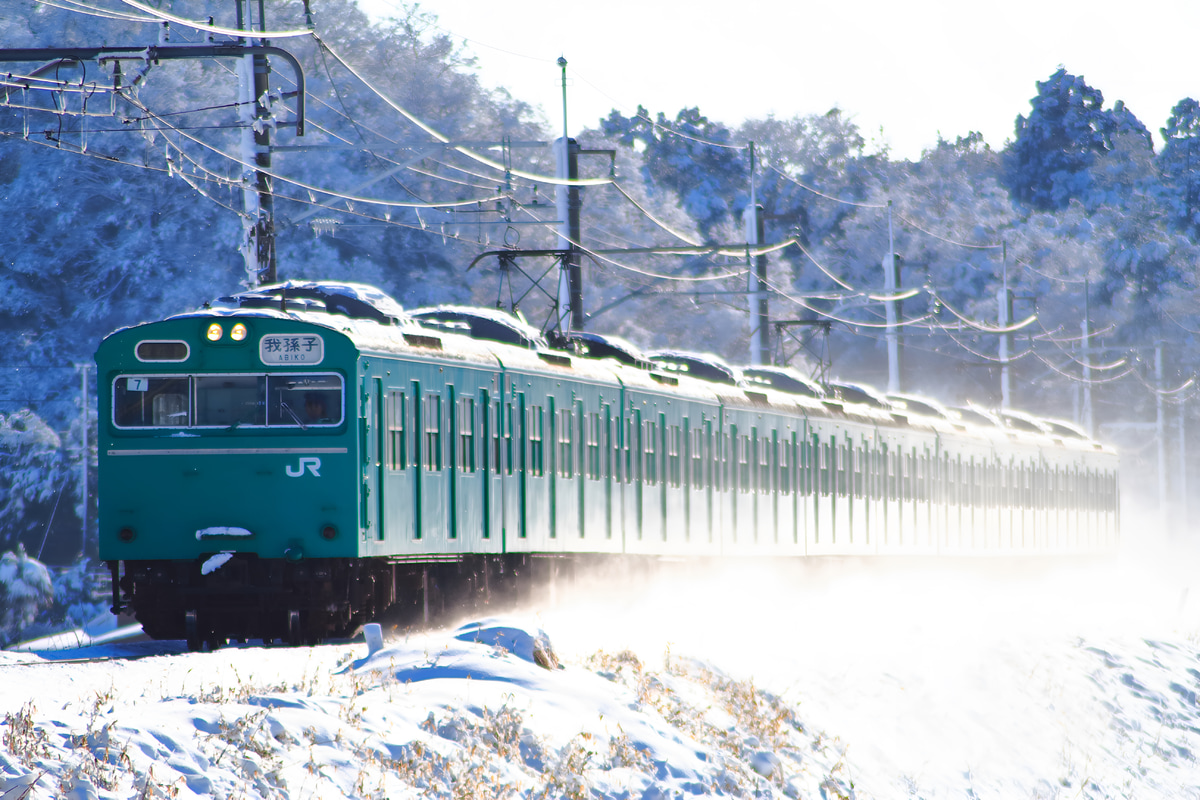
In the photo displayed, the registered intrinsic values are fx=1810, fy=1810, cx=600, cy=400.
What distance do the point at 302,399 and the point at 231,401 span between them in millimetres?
599

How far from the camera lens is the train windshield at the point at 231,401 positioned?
14.9 metres

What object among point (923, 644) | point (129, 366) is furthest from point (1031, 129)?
point (129, 366)

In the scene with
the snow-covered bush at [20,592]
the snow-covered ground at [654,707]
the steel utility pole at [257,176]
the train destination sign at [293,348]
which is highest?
the steel utility pole at [257,176]

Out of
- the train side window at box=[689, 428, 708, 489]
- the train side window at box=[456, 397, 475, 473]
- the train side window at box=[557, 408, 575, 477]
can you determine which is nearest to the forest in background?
the train side window at box=[689, 428, 708, 489]

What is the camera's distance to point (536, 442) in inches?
739

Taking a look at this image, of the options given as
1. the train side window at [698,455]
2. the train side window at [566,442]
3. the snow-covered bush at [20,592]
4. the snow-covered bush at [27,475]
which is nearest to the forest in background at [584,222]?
the snow-covered bush at [27,475]

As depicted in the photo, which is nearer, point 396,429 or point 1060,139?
point 396,429

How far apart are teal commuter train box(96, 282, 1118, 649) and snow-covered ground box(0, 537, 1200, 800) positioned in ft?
2.08

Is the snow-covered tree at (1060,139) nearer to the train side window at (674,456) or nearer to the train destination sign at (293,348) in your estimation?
the train side window at (674,456)

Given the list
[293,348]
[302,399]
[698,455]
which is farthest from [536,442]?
[698,455]

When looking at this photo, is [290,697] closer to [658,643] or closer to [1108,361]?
[658,643]

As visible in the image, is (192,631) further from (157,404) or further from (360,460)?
(360,460)

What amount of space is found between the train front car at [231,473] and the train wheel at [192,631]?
0.01 metres

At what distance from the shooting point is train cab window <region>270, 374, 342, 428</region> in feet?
48.8
